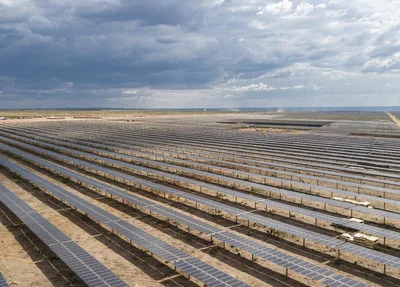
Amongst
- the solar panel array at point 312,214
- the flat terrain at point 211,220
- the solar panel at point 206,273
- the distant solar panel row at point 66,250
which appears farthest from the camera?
the solar panel array at point 312,214

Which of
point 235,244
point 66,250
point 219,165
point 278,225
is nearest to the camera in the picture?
point 66,250

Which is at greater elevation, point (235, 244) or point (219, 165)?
point (219, 165)

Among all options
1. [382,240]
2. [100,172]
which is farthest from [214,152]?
[382,240]

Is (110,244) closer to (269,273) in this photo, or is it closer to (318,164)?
(269,273)

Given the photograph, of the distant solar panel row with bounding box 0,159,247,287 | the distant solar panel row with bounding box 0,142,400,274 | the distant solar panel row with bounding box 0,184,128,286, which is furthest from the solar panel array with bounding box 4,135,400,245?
the distant solar panel row with bounding box 0,184,128,286

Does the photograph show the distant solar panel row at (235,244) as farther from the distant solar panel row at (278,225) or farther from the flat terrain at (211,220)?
the distant solar panel row at (278,225)

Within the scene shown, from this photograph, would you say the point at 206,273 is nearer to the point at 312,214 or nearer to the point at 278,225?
the point at 278,225

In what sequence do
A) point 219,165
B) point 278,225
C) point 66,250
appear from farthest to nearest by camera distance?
point 219,165
point 278,225
point 66,250

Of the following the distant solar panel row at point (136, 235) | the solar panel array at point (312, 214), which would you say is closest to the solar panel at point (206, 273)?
the distant solar panel row at point (136, 235)

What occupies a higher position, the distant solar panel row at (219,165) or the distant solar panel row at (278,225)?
the distant solar panel row at (219,165)

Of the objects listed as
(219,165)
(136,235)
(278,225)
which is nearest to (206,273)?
(136,235)
